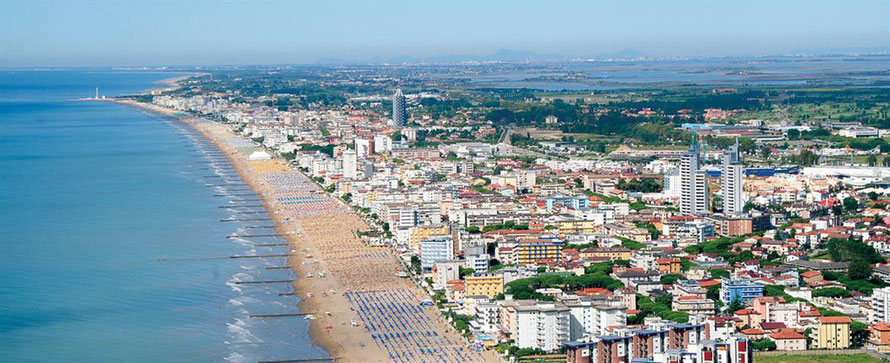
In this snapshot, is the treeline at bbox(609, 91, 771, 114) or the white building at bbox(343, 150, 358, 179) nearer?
the white building at bbox(343, 150, 358, 179)

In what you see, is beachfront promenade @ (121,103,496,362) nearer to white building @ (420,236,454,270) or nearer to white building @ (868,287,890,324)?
white building @ (420,236,454,270)

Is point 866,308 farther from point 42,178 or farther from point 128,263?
point 42,178

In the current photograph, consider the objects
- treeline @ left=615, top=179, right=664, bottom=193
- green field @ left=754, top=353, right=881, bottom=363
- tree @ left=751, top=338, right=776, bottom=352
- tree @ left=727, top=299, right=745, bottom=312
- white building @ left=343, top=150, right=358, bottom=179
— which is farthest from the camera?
white building @ left=343, top=150, right=358, bottom=179

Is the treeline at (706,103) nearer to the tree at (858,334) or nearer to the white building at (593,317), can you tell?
the tree at (858,334)

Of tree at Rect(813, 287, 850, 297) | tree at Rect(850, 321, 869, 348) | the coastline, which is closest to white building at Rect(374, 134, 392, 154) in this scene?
the coastline

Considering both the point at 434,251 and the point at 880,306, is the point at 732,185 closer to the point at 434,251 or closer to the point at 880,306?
the point at 434,251

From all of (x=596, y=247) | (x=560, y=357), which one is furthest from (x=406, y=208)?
(x=560, y=357)

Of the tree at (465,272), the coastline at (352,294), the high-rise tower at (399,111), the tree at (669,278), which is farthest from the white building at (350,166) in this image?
the high-rise tower at (399,111)
